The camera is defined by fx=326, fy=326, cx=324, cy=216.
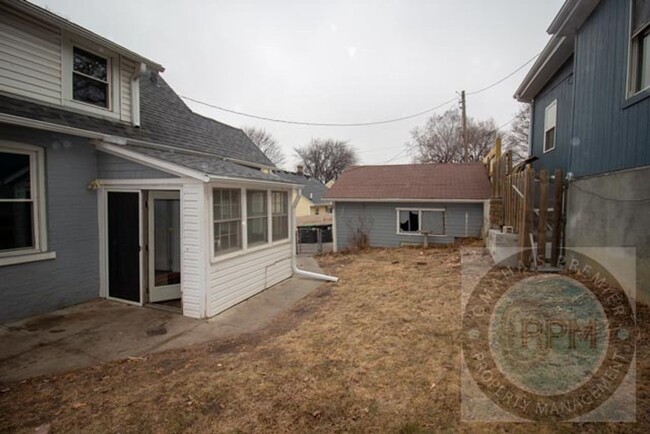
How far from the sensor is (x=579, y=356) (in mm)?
3273

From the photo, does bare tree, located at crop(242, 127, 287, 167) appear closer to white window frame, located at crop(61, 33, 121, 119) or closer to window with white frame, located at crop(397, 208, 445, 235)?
window with white frame, located at crop(397, 208, 445, 235)

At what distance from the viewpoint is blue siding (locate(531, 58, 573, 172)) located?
319 inches

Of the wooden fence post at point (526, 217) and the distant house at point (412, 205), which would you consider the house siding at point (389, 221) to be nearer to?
the distant house at point (412, 205)

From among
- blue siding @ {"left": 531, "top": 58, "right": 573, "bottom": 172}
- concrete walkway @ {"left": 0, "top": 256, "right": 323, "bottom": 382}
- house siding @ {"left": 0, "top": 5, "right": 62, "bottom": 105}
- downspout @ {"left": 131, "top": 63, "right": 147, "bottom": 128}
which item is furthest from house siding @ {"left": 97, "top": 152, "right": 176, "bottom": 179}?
blue siding @ {"left": 531, "top": 58, "right": 573, "bottom": 172}

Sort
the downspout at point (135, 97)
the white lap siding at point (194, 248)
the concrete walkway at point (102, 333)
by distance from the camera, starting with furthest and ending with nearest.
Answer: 1. the downspout at point (135, 97)
2. the white lap siding at point (194, 248)
3. the concrete walkway at point (102, 333)

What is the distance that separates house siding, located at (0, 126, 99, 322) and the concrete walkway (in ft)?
0.89

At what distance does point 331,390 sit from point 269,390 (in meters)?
0.61

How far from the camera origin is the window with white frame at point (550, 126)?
934cm

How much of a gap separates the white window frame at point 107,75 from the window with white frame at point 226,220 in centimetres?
331

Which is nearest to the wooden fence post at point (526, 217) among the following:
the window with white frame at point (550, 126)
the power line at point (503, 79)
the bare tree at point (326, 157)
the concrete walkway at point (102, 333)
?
the window with white frame at point (550, 126)

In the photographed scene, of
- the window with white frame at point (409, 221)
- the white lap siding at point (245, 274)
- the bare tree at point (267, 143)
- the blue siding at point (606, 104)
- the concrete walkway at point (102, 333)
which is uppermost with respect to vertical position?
the bare tree at point (267, 143)

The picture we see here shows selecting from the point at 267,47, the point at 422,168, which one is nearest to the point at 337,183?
the point at 422,168

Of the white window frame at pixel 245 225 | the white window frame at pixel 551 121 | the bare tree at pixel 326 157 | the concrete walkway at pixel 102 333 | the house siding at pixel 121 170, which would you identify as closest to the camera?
the concrete walkway at pixel 102 333

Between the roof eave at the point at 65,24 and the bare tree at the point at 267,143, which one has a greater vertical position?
the bare tree at the point at 267,143
